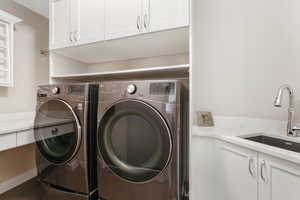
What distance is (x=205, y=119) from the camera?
168cm

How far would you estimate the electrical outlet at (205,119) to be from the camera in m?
1.67

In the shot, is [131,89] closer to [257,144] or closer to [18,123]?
[257,144]

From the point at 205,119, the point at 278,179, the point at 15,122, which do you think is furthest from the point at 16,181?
the point at 278,179

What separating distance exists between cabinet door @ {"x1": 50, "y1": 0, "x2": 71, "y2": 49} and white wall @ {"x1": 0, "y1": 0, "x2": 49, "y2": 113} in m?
0.60

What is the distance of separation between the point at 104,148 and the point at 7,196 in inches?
58.0

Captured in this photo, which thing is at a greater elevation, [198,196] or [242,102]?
[242,102]

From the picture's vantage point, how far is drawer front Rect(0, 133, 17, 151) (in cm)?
132

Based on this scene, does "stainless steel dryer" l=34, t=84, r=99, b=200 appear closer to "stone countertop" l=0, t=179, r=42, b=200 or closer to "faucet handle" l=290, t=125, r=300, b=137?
"stone countertop" l=0, t=179, r=42, b=200

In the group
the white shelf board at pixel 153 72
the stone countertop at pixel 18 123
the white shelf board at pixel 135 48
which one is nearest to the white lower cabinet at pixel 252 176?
the white shelf board at pixel 153 72

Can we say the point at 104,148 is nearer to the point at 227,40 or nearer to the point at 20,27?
the point at 227,40

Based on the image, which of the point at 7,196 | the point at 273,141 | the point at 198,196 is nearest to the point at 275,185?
the point at 273,141

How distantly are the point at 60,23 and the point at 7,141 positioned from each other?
1.31 m

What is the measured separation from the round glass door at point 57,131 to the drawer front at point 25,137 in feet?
0.26

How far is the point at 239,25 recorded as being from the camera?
162cm
